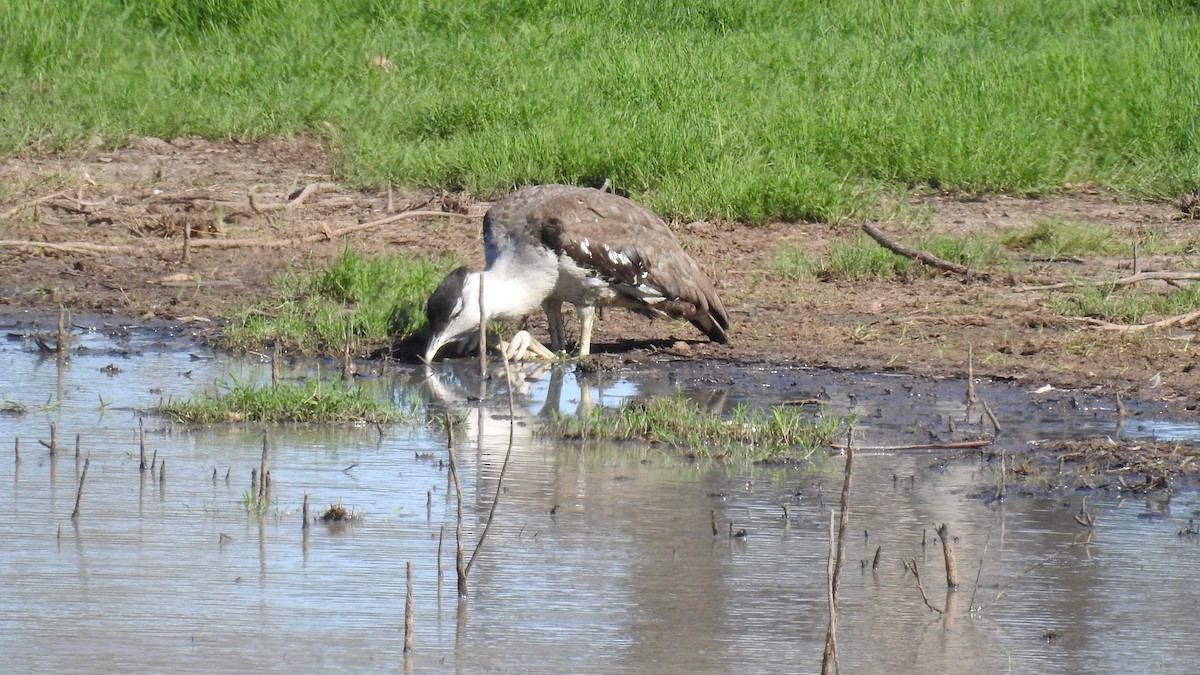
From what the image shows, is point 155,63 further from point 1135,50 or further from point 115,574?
point 115,574

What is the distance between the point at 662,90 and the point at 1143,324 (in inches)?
170

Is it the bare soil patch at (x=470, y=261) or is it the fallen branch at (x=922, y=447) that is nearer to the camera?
the fallen branch at (x=922, y=447)

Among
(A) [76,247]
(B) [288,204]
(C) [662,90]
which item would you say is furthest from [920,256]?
(A) [76,247]

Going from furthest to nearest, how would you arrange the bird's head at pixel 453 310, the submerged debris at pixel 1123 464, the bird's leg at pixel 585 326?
the bird's leg at pixel 585 326 < the bird's head at pixel 453 310 < the submerged debris at pixel 1123 464

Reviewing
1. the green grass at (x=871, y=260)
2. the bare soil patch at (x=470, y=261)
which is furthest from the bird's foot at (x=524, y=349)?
the green grass at (x=871, y=260)

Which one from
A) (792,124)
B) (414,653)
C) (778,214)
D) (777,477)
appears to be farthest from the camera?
(792,124)

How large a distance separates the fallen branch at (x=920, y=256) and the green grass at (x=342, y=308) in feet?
7.27

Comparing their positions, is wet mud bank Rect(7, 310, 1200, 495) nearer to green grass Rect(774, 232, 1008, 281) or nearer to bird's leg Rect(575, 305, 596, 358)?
bird's leg Rect(575, 305, 596, 358)

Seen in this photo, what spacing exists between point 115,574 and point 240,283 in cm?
481

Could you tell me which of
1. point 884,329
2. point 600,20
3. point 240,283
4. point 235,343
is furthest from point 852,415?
point 600,20

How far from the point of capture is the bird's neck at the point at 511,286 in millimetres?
7934

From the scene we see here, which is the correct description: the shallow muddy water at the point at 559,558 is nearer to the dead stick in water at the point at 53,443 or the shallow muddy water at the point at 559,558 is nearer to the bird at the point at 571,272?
the dead stick in water at the point at 53,443

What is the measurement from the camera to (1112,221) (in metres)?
10.4

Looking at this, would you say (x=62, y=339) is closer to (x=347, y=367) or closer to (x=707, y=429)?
(x=347, y=367)
